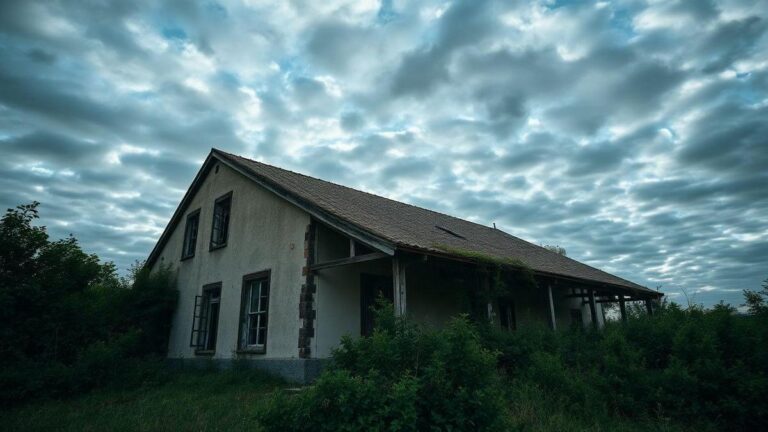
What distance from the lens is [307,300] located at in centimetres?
987

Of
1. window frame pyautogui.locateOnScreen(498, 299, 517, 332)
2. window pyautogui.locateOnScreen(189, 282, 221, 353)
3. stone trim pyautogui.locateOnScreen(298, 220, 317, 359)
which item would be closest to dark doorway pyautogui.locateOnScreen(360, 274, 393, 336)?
stone trim pyautogui.locateOnScreen(298, 220, 317, 359)

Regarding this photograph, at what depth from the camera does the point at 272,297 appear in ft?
36.0

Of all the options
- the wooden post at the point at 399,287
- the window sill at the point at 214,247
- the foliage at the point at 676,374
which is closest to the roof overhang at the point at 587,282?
the wooden post at the point at 399,287

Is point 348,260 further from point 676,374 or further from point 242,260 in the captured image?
point 676,374

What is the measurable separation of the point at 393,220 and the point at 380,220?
1412mm

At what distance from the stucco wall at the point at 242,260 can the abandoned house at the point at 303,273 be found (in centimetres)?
3

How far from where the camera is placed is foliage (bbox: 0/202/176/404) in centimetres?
977

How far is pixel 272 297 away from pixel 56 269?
231 inches

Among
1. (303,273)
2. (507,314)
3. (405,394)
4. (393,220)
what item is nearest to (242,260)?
(303,273)

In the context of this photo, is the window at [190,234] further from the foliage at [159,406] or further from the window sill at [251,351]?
the window sill at [251,351]

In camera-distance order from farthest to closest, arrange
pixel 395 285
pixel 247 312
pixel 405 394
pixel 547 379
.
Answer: pixel 247 312, pixel 395 285, pixel 547 379, pixel 405 394

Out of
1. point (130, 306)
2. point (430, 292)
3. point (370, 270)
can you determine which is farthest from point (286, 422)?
point (130, 306)

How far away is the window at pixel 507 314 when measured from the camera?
49.2 feet

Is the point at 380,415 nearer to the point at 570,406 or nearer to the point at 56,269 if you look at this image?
the point at 570,406
